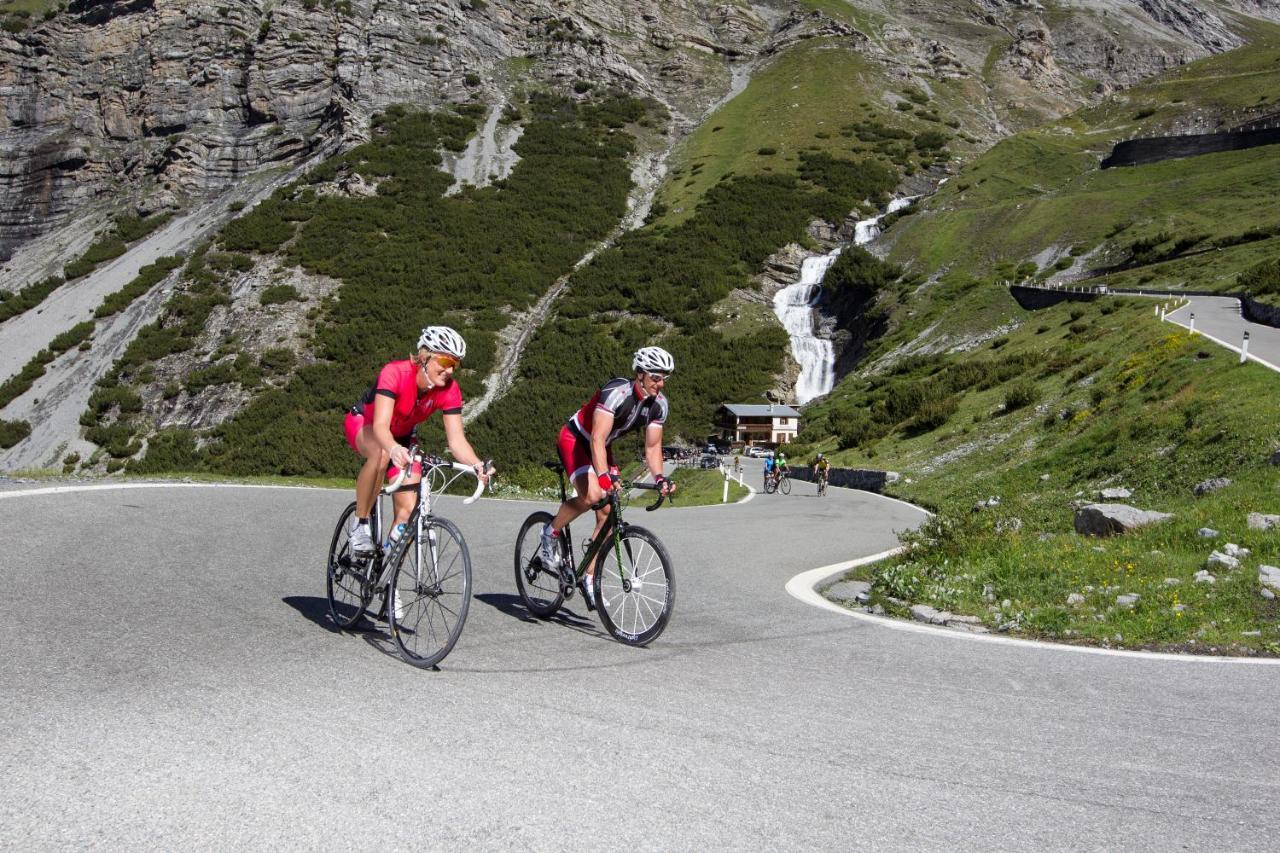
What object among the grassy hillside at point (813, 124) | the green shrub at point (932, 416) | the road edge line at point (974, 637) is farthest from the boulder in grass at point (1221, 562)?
the grassy hillside at point (813, 124)

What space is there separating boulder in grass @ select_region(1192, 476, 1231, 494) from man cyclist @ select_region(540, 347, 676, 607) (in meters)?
9.01

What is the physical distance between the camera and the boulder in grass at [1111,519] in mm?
9641

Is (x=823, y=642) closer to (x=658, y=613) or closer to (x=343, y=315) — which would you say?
(x=658, y=613)

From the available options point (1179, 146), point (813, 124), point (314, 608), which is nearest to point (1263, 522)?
point (314, 608)

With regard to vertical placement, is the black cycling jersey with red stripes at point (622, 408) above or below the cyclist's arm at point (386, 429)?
above

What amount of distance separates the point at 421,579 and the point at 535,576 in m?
1.62

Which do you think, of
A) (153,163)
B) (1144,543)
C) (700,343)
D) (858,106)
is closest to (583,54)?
(858,106)

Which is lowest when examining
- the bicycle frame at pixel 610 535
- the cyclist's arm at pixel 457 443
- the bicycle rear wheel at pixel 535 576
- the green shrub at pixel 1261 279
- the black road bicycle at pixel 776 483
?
the black road bicycle at pixel 776 483

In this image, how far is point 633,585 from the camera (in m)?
6.27

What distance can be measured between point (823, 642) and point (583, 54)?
127145 mm

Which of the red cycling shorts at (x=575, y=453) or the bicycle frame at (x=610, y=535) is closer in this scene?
the bicycle frame at (x=610, y=535)

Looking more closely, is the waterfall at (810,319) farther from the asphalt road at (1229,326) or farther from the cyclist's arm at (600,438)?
the cyclist's arm at (600,438)

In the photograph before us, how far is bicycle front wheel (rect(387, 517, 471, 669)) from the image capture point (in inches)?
203

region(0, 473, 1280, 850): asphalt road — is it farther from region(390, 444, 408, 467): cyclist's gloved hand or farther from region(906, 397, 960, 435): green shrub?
region(906, 397, 960, 435): green shrub
